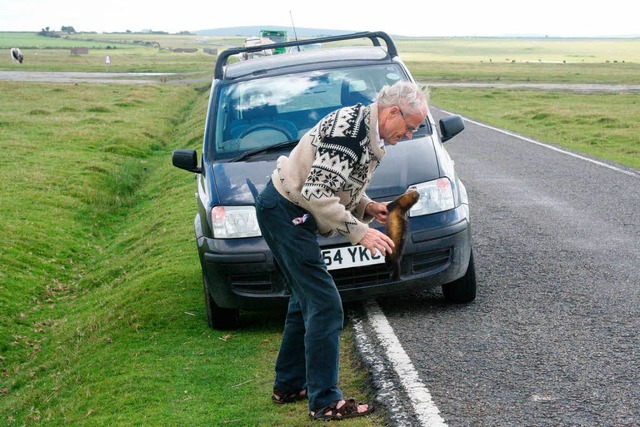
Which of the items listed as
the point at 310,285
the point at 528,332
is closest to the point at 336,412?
the point at 310,285

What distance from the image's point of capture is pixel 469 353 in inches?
223

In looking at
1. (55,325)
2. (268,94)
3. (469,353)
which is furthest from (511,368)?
(55,325)

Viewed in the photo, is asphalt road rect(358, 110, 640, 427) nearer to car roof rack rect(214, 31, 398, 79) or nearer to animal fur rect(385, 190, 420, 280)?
animal fur rect(385, 190, 420, 280)

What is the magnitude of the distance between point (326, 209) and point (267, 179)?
94.5 inches

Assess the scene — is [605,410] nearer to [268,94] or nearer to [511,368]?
[511,368]

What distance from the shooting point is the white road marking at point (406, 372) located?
4625 mm

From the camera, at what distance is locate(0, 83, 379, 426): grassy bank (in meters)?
5.63

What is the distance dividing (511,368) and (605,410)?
802 millimetres

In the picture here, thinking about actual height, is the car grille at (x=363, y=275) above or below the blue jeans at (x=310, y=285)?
below

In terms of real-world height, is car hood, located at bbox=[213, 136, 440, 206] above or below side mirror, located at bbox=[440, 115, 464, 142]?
below

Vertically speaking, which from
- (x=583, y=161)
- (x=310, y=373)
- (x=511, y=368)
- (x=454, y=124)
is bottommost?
(x=583, y=161)

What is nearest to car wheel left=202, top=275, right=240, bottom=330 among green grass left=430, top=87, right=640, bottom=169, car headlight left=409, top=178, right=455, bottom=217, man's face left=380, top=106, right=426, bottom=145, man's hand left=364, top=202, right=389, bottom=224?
car headlight left=409, top=178, right=455, bottom=217

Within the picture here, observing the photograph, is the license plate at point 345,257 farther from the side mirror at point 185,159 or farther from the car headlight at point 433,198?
the side mirror at point 185,159

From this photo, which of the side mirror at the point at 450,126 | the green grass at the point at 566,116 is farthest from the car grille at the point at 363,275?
the green grass at the point at 566,116
